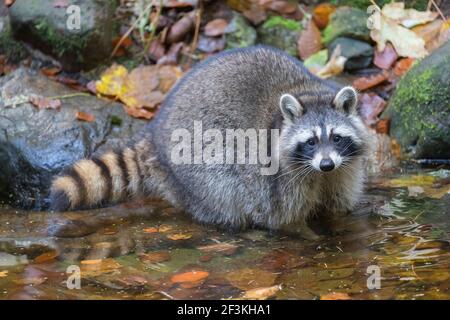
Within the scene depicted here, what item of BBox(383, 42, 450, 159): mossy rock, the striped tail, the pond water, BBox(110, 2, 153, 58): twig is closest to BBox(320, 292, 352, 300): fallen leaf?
the pond water

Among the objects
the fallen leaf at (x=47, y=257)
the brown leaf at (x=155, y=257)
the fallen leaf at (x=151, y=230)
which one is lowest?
the fallen leaf at (x=47, y=257)

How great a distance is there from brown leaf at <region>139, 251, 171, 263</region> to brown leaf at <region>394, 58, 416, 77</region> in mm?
3666

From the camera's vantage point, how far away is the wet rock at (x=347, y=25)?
765cm

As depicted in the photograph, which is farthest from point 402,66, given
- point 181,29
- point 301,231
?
point 301,231

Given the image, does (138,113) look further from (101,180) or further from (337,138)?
(337,138)

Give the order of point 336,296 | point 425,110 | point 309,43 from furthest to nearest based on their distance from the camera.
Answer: point 309,43, point 425,110, point 336,296

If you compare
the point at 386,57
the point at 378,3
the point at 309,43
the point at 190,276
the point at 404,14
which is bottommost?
the point at 190,276

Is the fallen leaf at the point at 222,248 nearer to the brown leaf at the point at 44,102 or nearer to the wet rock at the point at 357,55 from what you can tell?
the brown leaf at the point at 44,102

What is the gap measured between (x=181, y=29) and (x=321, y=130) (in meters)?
3.46

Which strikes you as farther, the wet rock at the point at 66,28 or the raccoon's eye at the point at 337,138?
the wet rock at the point at 66,28

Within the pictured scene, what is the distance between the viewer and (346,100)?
5242 mm

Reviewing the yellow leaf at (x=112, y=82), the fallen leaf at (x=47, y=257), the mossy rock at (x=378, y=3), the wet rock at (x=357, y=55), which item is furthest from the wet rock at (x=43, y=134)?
the mossy rock at (x=378, y=3)

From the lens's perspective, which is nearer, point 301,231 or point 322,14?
point 301,231

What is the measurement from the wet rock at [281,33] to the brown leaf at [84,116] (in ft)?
7.66
